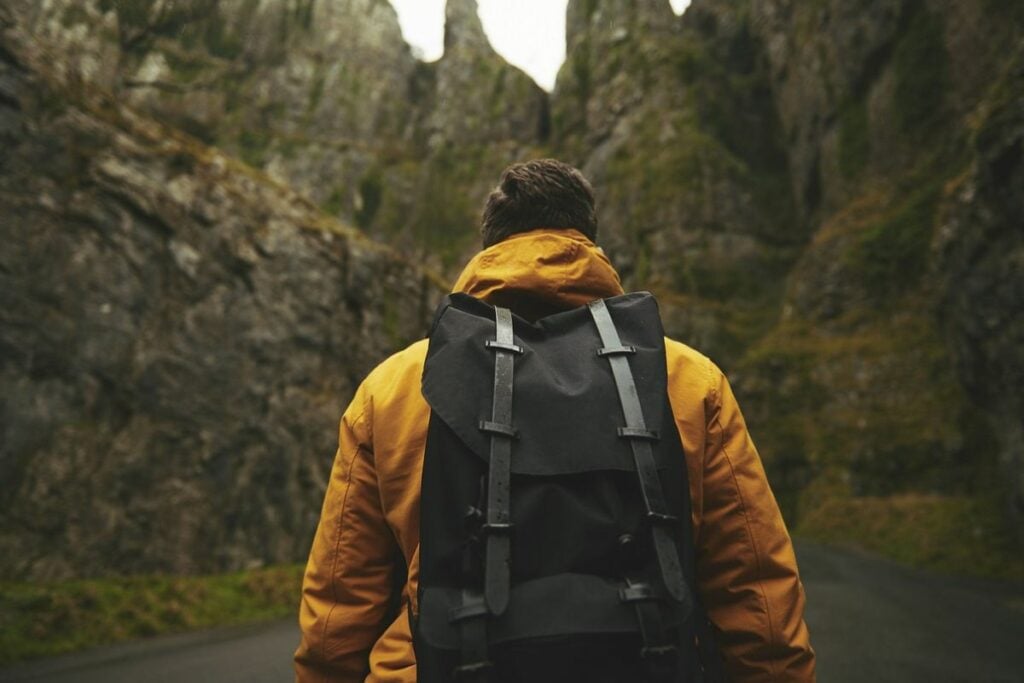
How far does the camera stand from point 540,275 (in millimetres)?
1970

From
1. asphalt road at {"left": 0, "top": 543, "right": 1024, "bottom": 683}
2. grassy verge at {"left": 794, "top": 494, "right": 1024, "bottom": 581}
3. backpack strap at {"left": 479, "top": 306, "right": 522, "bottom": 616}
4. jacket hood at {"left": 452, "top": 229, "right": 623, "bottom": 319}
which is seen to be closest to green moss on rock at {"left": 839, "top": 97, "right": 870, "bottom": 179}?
grassy verge at {"left": 794, "top": 494, "right": 1024, "bottom": 581}

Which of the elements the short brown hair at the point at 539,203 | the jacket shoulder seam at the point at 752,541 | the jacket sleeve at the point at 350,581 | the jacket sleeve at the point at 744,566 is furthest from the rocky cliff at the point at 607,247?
the jacket shoulder seam at the point at 752,541

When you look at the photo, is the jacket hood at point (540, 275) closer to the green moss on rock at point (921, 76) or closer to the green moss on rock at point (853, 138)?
the green moss on rock at point (921, 76)

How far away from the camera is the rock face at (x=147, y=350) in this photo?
450 inches

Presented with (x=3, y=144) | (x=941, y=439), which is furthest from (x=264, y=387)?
(x=941, y=439)

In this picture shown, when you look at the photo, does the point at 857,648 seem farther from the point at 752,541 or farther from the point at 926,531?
the point at 926,531

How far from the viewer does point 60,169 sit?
12.9 metres

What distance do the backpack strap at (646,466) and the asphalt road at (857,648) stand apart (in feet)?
22.2

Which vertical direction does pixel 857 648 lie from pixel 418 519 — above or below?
below

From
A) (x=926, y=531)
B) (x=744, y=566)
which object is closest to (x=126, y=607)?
(x=744, y=566)

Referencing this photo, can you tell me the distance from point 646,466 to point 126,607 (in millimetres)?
11843

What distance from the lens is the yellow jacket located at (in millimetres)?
1865

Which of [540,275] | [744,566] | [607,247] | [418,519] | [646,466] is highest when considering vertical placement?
[607,247]

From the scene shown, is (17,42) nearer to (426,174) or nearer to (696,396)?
(696,396)
